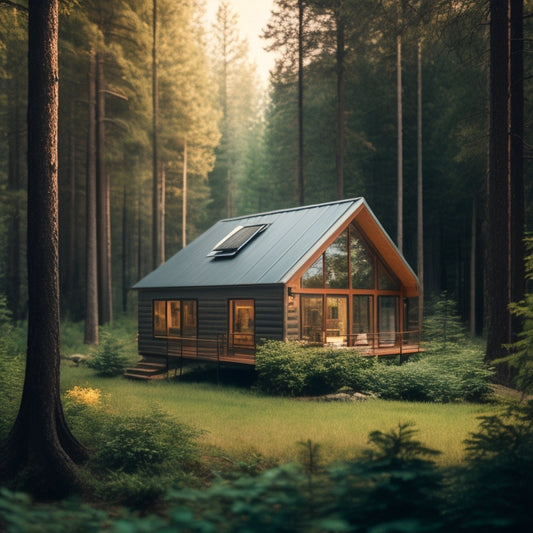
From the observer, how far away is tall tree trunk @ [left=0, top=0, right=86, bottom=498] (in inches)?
316

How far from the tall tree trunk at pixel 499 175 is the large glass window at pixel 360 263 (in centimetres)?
618

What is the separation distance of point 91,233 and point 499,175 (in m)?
16.2

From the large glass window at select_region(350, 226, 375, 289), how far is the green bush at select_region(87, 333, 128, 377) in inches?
332

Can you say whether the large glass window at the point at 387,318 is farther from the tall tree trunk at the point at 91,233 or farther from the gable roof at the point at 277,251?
the tall tree trunk at the point at 91,233

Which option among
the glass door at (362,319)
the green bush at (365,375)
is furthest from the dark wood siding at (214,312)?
the glass door at (362,319)

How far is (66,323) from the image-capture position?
29562mm

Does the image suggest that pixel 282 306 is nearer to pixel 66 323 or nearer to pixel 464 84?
pixel 66 323

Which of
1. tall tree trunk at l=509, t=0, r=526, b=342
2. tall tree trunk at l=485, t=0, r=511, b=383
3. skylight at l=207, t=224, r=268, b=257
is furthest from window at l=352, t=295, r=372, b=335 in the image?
tall tree trunk at l=485, t=0, r=511, b=383

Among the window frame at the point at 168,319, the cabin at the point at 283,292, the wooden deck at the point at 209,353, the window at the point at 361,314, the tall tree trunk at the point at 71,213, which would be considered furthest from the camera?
the tall tree trunk at the point at 71,213

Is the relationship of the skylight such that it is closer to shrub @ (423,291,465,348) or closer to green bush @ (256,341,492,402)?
green bush @ (256,341,492,402)

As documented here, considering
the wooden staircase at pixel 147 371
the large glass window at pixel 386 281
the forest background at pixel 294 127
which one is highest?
the forest background at pixel 294 127

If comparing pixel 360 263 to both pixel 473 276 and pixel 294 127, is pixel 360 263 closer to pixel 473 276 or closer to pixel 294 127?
pixel 473 276

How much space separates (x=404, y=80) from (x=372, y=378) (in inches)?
876

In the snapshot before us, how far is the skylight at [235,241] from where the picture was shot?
20.8 meters
